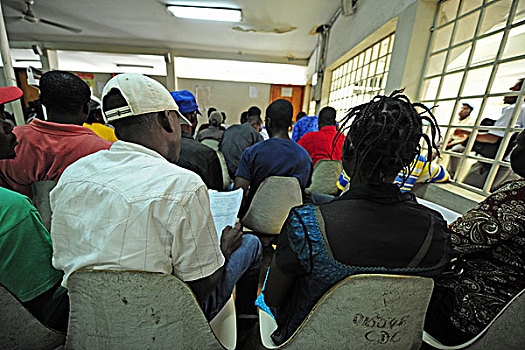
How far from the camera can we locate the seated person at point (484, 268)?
718mm

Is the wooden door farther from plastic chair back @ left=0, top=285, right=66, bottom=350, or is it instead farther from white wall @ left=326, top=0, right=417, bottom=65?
plastic chair back @ left=0, top=285, right=66, bottom=350

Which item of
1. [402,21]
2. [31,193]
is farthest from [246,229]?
[402,21]

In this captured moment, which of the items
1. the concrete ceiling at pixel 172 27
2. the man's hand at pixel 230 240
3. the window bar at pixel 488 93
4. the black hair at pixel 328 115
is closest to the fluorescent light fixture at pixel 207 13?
the concrete ceiling at pixel 172 27

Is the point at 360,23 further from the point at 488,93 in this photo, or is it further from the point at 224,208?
the point at 224,208

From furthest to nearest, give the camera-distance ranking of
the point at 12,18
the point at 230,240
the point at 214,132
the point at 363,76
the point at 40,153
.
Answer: the point at 12,18, the point at 214,132, the point at 363,76, the point at 40,153, the point at 230,240

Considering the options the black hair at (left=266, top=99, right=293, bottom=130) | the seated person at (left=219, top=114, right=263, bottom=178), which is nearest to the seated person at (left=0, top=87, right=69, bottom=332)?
the black hair at (left=266, top=99, right=293, bottom=130)

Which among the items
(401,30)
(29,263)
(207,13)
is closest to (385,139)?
(29,263)

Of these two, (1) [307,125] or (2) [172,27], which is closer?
(1) [307,125]

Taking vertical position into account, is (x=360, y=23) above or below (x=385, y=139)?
above

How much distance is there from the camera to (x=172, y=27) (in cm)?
432

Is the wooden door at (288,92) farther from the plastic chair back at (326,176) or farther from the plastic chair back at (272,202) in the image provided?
the plastic chair back at (272,202)

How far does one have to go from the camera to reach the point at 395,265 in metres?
0.56

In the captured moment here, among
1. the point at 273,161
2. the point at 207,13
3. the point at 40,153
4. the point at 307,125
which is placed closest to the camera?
the point at 40,153

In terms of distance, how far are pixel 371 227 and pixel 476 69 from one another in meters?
1.60
